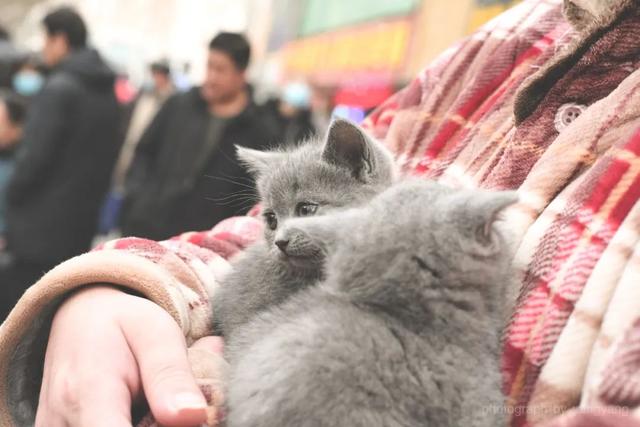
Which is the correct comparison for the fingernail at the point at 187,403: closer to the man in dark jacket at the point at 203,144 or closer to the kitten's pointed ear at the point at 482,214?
the kitten's pointed ear at the point at 482,214

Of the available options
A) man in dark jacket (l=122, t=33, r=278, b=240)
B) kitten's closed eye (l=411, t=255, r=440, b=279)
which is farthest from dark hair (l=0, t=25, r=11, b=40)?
kitten's closed eye (l=411, t=255, r=440, b=279)

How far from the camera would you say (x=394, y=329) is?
839mm

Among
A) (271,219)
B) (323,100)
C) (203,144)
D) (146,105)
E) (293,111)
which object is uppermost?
(271,219)

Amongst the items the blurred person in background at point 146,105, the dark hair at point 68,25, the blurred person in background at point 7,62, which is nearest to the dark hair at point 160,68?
the blurred person in background at point 146,105

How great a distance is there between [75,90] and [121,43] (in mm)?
10715

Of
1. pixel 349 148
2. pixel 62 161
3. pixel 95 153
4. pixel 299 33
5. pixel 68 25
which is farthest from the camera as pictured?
pixel 299 33

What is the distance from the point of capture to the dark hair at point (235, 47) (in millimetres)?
3863

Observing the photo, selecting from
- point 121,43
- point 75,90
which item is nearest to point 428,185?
point 75,90

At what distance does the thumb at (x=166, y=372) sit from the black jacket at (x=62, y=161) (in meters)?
2.99

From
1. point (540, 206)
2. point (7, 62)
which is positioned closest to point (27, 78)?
point (7, 62)

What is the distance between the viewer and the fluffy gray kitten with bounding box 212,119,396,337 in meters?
1.18

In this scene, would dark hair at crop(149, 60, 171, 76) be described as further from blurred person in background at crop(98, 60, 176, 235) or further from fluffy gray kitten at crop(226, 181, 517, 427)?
fluffy gray kitten at crop(226, 181, 517, 427)

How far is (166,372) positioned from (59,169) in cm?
321

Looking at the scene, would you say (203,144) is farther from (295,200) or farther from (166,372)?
(166,372)
